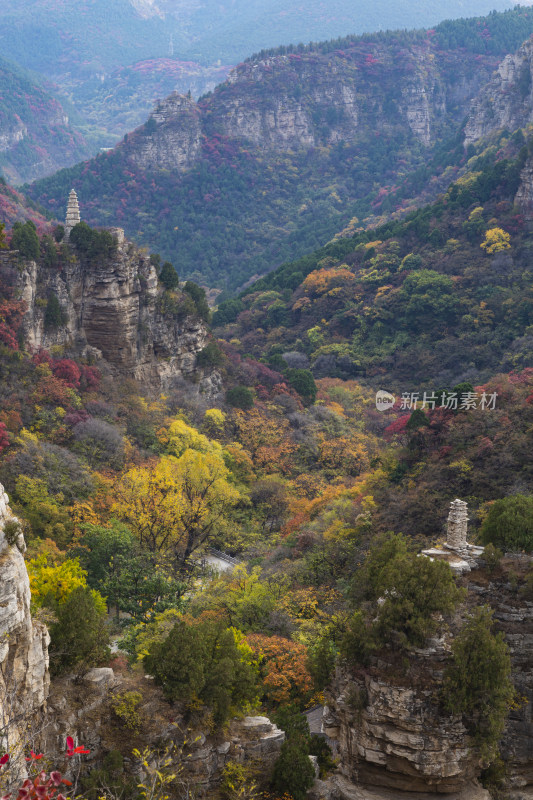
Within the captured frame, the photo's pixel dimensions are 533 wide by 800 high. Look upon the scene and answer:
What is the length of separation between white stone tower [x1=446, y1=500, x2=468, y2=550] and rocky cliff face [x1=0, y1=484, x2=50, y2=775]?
10.1 meters

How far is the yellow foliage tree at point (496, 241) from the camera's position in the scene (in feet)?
212

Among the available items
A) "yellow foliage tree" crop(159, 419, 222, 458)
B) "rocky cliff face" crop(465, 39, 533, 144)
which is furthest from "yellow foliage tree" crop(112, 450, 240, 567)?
"rocky cliff face" crop(465, 39, 533, 144)

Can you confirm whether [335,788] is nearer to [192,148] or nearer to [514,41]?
[192,148]

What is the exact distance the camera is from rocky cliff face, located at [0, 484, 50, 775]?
593 inches

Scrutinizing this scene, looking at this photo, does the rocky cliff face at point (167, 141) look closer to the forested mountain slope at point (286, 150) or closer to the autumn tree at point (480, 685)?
the forested mountain slope at point (286, 150)

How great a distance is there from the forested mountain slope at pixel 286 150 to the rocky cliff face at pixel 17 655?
87.8 meters

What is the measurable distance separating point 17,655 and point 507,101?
277ft

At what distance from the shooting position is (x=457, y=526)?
21.8 metres

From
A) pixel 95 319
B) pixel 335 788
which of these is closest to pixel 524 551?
pixel 335 788

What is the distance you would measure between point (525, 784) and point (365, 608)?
5393mm

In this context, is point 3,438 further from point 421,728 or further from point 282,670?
point 421,728

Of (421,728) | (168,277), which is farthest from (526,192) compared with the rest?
(421,728)

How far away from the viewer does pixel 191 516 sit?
126ft

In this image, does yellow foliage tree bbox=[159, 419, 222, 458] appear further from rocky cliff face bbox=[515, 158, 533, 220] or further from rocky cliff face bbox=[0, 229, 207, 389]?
rocky cliff face bbox=[515, 158, 533, 220]
